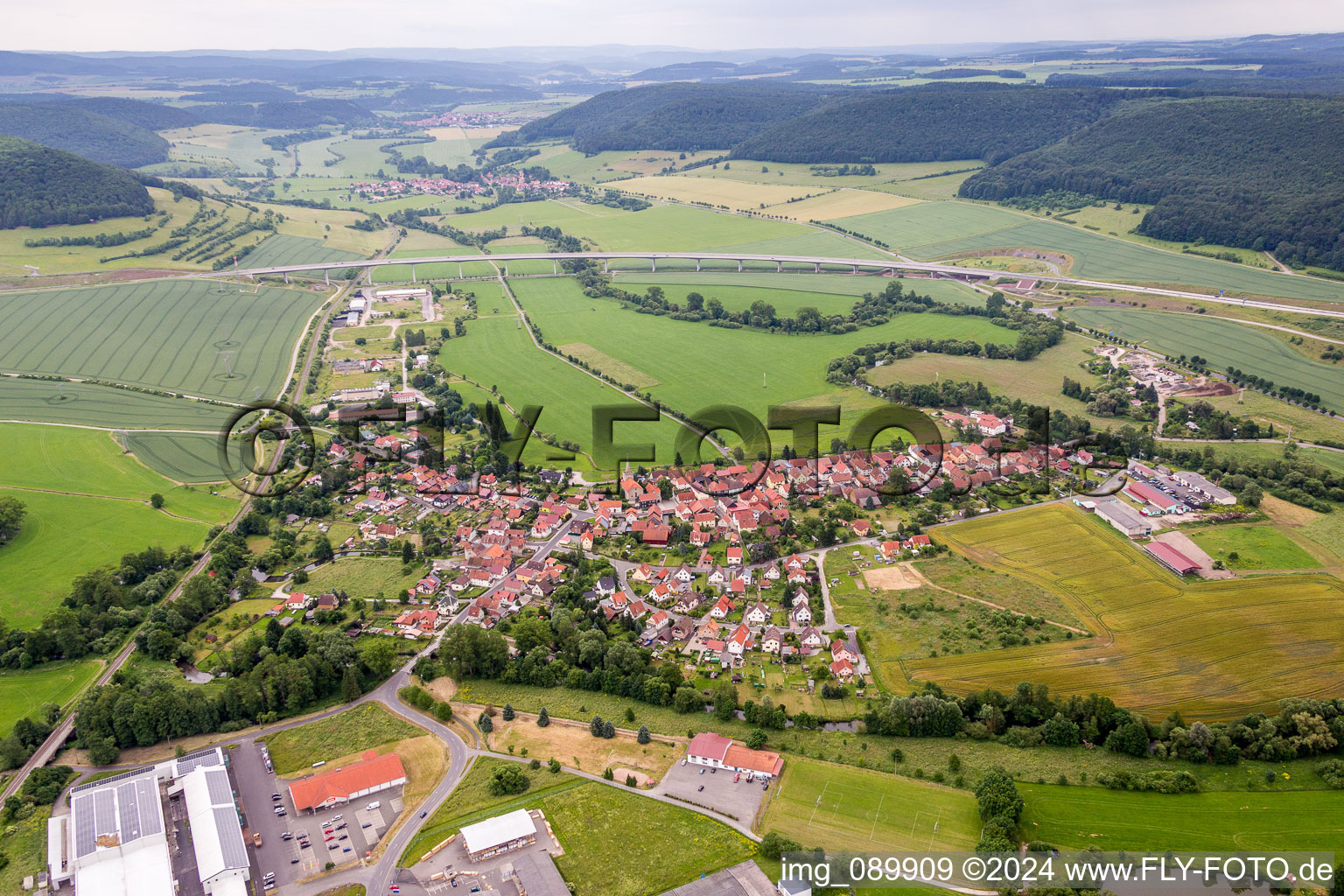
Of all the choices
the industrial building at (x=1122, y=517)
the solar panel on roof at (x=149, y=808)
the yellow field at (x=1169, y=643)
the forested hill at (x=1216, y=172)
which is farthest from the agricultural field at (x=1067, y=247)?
the solar panel on roof at (x=149, y=808)

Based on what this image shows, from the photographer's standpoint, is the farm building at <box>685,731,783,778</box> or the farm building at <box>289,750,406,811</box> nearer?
the farm building at <box>289,750,406,811</box>

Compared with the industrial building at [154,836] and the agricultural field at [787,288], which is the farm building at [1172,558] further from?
the agricultural field at [787,288]

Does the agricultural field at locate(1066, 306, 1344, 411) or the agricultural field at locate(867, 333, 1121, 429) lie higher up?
the agricultural field at locate(1066, 306, 1344, 411)

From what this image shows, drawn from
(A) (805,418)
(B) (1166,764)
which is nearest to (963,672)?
(B) (1166,764)

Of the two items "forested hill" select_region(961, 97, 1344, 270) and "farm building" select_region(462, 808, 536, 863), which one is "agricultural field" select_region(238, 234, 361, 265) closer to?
"farm building" select_region(462, 808, 536, 863)

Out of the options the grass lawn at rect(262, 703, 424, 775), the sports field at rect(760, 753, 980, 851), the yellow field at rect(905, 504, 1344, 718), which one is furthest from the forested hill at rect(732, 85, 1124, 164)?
the grass lawn at rect(262, 703, 424, 775)

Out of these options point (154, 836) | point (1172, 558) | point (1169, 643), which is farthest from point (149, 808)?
point (1172, 558)

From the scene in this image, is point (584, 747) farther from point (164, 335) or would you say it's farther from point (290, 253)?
point (290, 253)
